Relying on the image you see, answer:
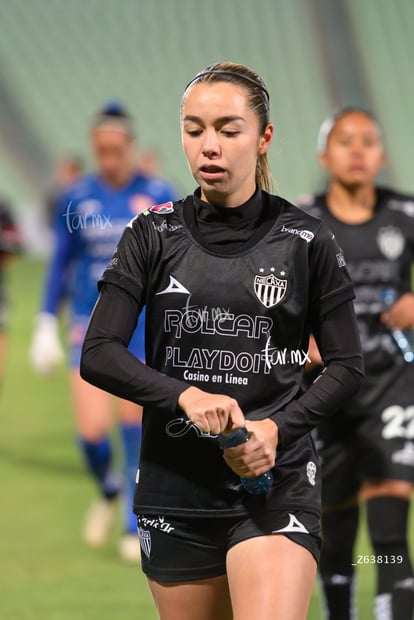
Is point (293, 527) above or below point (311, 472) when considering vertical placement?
below

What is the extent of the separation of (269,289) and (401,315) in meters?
1.78

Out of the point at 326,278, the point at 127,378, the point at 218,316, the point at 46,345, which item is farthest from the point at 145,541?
the point at 46,345

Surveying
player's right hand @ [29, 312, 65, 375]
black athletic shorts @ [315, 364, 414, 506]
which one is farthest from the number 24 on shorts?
player's right hand @ [29, 312, 65, 375]

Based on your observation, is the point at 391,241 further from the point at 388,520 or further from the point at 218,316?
the point at 218,316

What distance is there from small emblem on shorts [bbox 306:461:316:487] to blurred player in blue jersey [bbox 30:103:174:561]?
3.58 meters

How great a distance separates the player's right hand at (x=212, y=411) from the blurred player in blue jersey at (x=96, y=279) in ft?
12.8

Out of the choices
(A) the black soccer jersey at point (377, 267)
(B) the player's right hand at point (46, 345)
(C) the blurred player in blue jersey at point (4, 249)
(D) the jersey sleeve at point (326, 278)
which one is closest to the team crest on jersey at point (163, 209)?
(D) the jersey sleeve at point (326, 278)

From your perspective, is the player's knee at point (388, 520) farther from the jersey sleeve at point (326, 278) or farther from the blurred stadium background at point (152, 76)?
the blurred stadium background at point (152, 76)

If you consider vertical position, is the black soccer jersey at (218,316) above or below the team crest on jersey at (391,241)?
below

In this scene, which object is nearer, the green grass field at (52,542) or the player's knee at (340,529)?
the player's knee at (340,529)

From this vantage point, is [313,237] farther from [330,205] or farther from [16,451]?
[16,451]

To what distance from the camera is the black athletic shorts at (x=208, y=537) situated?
324cm

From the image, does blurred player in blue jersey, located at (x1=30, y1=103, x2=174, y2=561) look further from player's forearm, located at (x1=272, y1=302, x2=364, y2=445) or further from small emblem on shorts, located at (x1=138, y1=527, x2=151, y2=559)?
player's forearm, located at (x1=272, y1=302, x2=364, y2=445)

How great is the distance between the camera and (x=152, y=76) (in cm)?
2378
